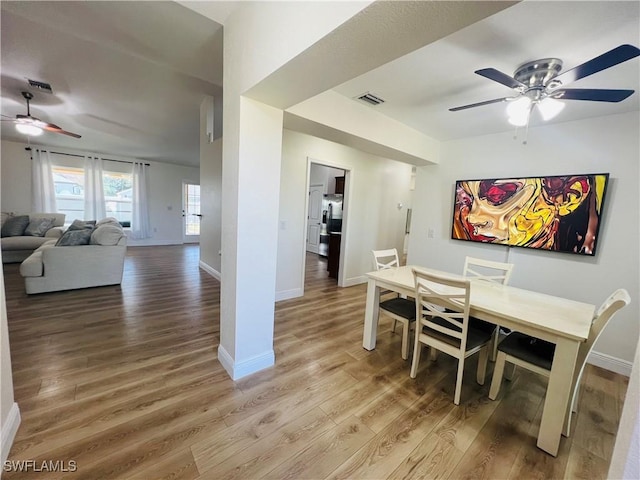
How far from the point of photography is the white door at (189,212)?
816 centimetres

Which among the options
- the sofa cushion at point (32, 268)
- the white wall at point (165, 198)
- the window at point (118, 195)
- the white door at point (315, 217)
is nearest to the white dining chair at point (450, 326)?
the sofa cushion at point (32, 268)

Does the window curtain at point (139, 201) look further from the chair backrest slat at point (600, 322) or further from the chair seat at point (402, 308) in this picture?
the chair backrest slat at point (600, 322)

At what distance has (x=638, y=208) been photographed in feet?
7.43

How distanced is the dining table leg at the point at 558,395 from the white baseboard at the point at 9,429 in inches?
111

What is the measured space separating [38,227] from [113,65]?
14.6 ft

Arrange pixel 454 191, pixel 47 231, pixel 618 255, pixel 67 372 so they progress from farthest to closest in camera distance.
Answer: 1. pixel 47 231
2. pixel 454 191
3. pixel 618 255
4. pixel 67 372

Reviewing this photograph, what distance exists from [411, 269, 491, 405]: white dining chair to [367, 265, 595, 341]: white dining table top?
130 millimetres

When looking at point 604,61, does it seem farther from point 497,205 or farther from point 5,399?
point 5,399

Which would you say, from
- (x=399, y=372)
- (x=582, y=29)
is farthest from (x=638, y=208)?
(x=399, y=372)

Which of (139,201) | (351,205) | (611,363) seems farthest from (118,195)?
(611,363)

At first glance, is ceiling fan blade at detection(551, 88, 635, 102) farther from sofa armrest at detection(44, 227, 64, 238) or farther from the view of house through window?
the view of house through window

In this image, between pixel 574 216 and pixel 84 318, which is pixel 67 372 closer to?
pixel 84 318

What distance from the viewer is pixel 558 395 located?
1.46 metres

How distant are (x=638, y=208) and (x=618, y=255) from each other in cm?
44
